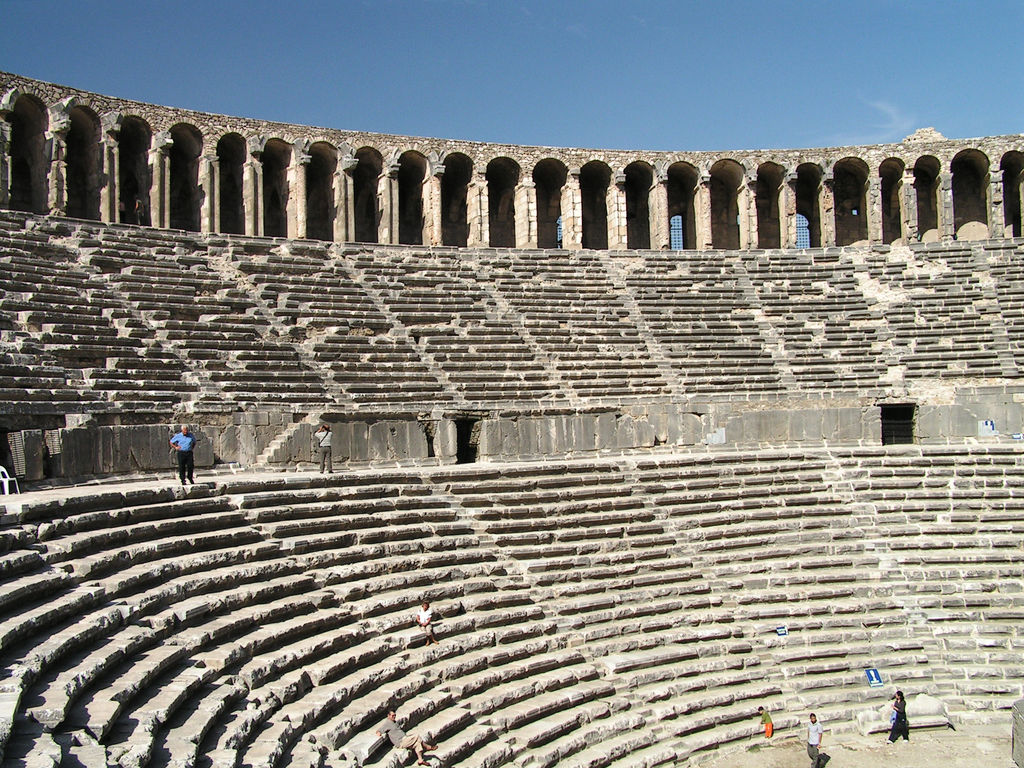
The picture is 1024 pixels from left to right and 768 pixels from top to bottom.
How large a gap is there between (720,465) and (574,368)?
4.52 metres

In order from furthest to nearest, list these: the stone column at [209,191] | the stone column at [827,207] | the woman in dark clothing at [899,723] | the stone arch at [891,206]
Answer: the stone arch at [891,206] → the stone column at [827,207] → the stone column at [209,191] → the woman in dark clothing at [899,723]

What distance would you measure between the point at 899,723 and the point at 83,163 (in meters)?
23.6

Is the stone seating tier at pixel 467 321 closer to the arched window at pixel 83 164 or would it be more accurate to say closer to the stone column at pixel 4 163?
the stone column at pixel 4 163

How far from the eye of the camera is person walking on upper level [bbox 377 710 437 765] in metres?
9.33

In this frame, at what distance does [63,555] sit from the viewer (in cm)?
966

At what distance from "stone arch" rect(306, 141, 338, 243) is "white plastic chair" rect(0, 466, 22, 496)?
1658cm

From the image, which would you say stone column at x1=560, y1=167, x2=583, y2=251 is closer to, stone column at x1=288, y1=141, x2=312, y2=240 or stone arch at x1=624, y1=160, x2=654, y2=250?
stone arch at x1=624, y1=160, x2=654, y2=250

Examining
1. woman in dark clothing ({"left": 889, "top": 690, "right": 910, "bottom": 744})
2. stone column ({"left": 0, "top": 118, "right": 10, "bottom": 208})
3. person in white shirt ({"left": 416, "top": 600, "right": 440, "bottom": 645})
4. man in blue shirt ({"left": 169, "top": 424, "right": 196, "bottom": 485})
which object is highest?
stone column ({"left": 0, "top": 118, "right": 10, "bottom": 208})

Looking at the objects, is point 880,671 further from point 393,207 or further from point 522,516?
point 393,207

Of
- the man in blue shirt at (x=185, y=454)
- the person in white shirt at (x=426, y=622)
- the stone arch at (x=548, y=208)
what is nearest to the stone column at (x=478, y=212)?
the stone arch at (x=548, y=208)

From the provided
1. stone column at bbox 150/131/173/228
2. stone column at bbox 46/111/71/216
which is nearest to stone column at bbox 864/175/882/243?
stone column at bbox 150/131/173/228

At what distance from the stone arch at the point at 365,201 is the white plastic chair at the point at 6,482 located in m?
17.5

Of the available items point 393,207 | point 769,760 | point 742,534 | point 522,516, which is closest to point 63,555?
point 522,516

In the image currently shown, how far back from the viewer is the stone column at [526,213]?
2889 centimetres
